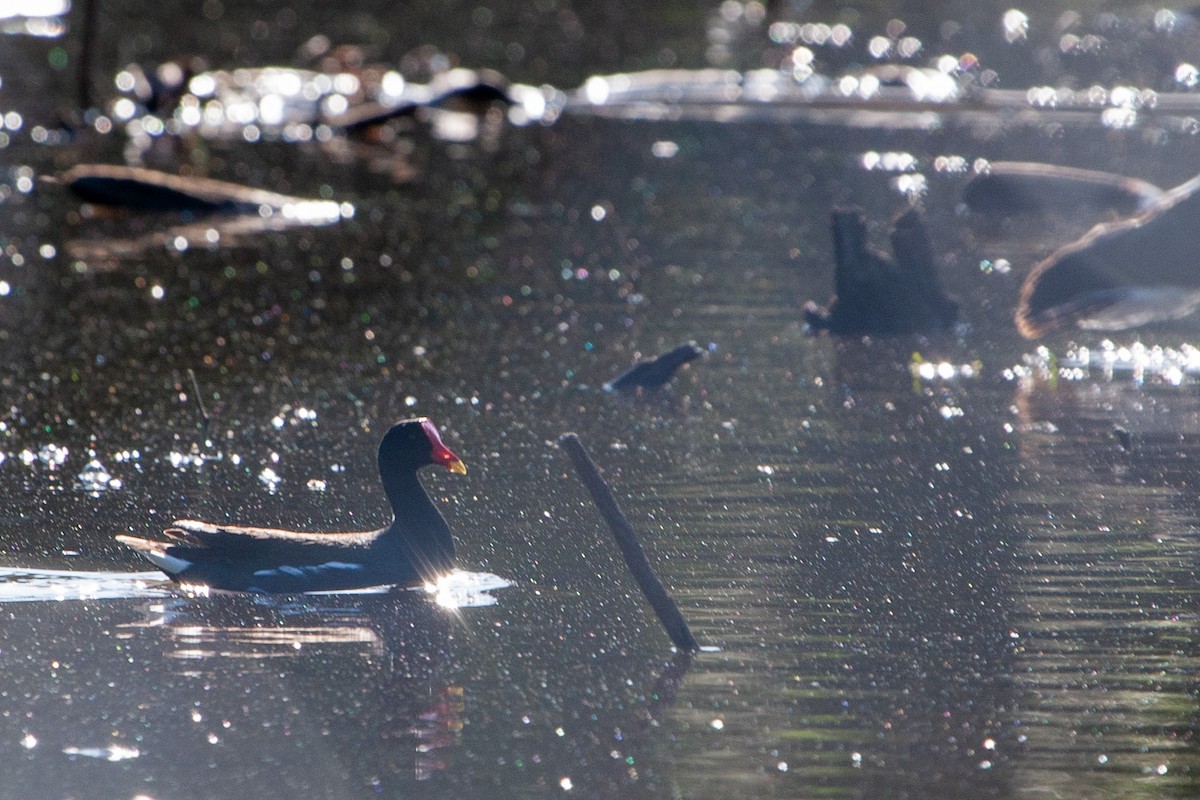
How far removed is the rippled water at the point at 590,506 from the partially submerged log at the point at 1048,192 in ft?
1.51

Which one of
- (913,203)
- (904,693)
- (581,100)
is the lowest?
(904,693)

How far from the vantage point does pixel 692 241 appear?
18.7 m

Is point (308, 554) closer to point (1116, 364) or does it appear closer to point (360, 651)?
point (360, 651)

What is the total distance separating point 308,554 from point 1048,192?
14540 mm

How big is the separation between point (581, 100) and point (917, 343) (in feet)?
55.6

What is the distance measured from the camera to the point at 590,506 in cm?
975

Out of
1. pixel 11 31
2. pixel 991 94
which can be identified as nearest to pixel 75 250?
pixel 991 94

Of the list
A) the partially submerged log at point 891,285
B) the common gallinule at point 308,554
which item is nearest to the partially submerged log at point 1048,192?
the partially submerged log at point 891,285

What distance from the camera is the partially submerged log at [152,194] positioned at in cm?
2019

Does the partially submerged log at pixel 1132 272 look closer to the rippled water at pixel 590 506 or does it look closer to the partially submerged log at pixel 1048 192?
the rippled water at pixel 590 506

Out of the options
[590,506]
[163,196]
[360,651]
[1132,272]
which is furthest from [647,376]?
[163,196]

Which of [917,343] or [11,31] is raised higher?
[11,31]

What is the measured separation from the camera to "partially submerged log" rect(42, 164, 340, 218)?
66.2ft

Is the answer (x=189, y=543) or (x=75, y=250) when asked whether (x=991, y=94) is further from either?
(x=189, y=543)
